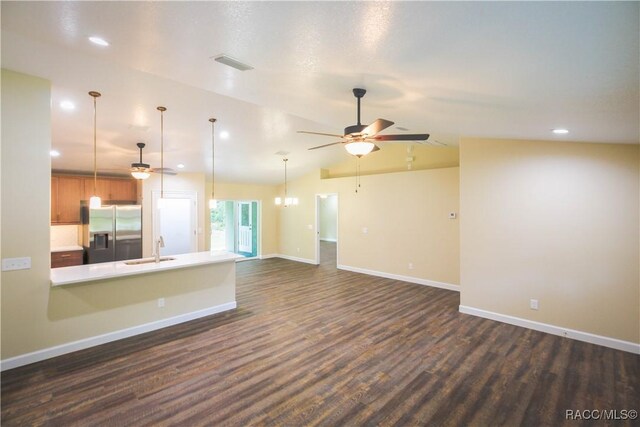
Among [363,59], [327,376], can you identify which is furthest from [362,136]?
[327,376]

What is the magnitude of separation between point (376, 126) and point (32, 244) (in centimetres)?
376

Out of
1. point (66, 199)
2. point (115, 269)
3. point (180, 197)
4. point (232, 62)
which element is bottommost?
point (115, 269)

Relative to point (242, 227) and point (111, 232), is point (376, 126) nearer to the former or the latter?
point (111, 232)

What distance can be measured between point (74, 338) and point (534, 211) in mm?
6072

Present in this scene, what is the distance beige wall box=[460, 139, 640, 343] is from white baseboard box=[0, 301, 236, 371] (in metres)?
4.21

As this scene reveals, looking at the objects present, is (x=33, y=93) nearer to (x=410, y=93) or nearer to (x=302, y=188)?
(x=410, y=93)

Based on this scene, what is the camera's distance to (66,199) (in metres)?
6.07

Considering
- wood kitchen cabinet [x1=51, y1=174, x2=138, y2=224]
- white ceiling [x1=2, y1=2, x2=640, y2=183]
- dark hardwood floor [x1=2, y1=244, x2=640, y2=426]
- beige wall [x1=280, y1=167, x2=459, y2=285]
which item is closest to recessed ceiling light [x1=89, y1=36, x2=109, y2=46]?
white ceiling [x1=2, y1=2, x2=640, y2=183]

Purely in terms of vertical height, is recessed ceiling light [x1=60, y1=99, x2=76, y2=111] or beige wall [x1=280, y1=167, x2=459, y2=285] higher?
recessed ceiling light [x1=60, y1=99, x2=76, y2=111]

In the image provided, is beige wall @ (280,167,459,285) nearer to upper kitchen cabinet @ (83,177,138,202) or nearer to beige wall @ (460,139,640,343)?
beige wall @ (460,139,640,343)

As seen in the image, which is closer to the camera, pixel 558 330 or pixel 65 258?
pixel 558 330

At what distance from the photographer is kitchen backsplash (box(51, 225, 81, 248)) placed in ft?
20.4

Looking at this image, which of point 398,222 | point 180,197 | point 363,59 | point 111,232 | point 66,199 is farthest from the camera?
point 180,197

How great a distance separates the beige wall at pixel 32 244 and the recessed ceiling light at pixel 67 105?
1.48 feet
